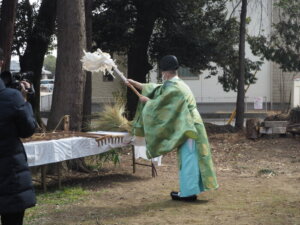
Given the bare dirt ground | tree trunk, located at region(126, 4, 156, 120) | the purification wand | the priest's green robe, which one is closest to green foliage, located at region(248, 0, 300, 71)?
tree trunk, located at region(126, 4, 156, 120)

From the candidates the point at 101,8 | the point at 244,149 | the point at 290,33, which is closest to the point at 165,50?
the point at 101,8

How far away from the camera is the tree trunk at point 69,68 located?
30.0ft

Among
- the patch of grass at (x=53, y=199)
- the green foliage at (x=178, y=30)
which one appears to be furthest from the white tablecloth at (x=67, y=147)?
the green foliage at (x=178, y=30)

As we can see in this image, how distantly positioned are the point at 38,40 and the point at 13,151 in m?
10.1

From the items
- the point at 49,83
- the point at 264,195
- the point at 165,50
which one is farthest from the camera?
the point at 49,83

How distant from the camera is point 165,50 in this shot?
59.1ft

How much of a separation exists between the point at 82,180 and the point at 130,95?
28.8 feet

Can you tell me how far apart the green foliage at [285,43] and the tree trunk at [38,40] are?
25.6ft

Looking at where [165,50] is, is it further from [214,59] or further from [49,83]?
[49,83]

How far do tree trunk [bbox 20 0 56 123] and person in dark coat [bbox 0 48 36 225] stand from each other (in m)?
9.73

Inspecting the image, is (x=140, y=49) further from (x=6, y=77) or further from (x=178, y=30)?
(x=6, y=77)

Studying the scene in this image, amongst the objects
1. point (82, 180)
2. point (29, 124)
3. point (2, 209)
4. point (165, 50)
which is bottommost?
point (82, 180)

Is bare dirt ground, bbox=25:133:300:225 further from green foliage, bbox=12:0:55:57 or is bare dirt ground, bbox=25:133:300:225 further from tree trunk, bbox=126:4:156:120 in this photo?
tree trunk, bbox=126:4:156:120

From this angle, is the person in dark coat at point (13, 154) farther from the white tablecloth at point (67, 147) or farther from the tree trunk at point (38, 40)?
the tree trunk at point (38, 40)
